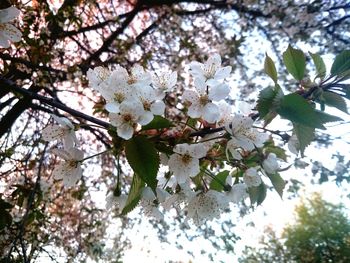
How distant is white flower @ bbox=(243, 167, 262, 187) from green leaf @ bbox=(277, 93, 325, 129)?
0.22 metres

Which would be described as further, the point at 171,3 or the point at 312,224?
the point at 312,224

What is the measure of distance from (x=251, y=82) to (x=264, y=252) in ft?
37.9

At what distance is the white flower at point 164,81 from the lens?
2.77 feet

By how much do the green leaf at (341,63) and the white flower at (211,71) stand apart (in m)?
0.25

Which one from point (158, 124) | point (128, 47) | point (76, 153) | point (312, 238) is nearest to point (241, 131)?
point (158, 124)

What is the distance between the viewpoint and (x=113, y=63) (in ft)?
11.2

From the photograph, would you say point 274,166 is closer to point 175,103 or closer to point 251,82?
point 175,103

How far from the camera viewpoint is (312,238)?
13445 mm

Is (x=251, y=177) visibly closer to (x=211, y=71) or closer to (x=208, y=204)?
(x=208, y=204)

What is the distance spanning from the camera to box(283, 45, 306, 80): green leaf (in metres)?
0.76

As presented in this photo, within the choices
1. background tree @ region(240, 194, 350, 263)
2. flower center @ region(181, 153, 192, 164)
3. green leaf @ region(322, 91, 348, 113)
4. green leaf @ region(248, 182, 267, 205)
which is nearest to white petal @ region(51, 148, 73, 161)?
flower center @ region(181, 153, 192, 164)

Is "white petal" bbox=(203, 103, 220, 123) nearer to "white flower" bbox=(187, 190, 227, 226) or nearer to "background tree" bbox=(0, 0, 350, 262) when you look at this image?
"white flower" bbox=(187, 190, 227, 226)

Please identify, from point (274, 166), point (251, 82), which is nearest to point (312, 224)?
point (251, 82)

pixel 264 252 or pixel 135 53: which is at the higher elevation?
pixel 264 252
